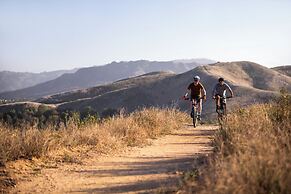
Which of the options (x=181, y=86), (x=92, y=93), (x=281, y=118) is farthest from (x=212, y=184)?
(x=92, y=93)

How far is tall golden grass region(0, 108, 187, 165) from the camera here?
906cm

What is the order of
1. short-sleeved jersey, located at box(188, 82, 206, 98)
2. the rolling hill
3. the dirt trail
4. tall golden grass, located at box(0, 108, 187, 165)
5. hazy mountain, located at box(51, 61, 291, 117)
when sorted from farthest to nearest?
hazy mountain, located at box(51, 61, 291, 117) → the rolling hill → short-sleeved jersey, located at box(188, 82, 206, 98) → tall golden grass, located at box(0, 108, 187, 165) → the dirt trail

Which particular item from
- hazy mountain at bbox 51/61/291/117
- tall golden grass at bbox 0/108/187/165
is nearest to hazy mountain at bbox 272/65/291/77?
hazy mountain at bbox 51/61/291/117

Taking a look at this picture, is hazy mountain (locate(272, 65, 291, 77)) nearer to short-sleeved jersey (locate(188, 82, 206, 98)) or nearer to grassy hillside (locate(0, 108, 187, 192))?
short-sleeved jersey (locate(188, 82, 206, 98))

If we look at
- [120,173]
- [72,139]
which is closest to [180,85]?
[72,139]

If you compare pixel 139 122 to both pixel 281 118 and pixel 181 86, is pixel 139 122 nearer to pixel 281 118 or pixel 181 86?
pixel 281 118

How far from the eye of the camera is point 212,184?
16.3ft

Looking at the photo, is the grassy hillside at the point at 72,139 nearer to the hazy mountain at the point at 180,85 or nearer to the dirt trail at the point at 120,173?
the dirt trail at the point at 120,173

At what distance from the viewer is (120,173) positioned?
28.0 ft

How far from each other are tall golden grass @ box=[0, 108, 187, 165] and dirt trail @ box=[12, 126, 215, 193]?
26.7 inches

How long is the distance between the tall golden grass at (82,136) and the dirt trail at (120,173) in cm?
68

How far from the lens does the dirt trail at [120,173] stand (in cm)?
736

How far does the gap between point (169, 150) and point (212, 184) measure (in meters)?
6.33

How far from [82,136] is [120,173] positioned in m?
2.85
